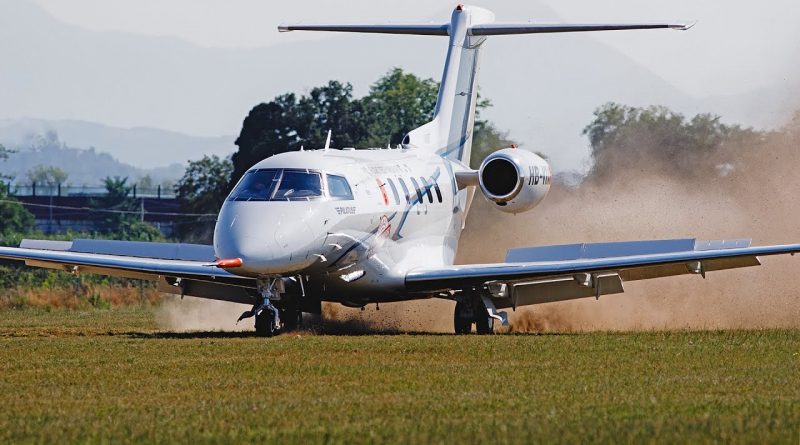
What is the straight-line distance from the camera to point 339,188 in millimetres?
27141

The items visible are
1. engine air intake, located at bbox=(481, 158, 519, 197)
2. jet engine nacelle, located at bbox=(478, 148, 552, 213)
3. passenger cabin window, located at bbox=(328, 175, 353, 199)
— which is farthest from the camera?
engine air intake, located at bbox=(481, 158, 519, 197)

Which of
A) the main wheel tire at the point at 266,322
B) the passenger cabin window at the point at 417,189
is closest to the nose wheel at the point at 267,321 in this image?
the main wheel tire at the point at 266,322

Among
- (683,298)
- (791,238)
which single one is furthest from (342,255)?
(791,238)

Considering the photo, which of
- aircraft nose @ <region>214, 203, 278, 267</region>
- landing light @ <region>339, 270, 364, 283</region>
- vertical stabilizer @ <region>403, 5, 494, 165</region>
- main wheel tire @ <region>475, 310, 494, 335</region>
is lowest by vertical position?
main wheel tire @ <region>475, 310, 494, 335</region>

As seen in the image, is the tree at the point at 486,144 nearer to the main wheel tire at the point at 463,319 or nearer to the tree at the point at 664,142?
the tree at the point at 664,142

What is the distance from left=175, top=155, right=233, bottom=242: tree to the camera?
268ft

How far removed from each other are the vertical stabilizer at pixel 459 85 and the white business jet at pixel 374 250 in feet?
4.10

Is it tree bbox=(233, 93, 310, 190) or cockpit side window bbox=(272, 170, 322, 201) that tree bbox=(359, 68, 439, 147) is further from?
cockpit side window bbox=(272, 170, 322, 201)

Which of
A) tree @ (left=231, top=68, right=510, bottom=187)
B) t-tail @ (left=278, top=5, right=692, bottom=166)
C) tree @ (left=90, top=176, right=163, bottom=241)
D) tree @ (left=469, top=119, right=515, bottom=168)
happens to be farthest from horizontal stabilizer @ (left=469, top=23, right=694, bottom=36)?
tree @ (left=90, top=176, right=163, bottom=241)

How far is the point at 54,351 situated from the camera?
2294cm

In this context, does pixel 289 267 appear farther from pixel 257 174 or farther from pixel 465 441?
pixel 465 441

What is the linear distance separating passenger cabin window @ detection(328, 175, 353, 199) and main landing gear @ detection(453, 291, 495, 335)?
3.49 metres

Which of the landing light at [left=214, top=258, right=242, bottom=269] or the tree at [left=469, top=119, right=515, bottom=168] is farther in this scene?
the tree at [left=469, top=119, right=515, bottom=168]

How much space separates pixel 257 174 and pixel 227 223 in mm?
1438
